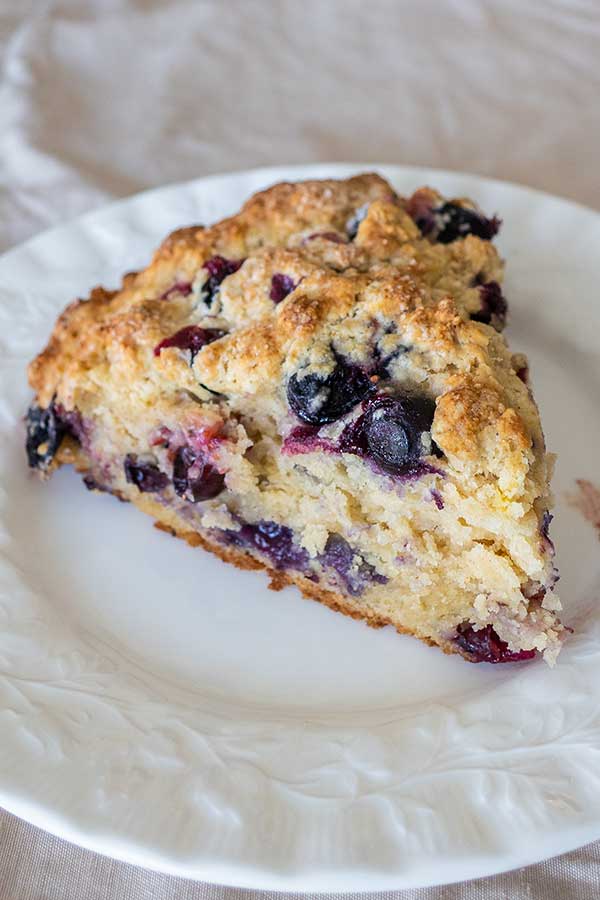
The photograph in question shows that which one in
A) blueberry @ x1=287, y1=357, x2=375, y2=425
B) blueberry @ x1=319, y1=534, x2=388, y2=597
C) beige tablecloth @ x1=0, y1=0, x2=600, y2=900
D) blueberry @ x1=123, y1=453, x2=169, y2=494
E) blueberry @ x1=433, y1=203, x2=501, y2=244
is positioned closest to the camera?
blueberry @ x1=287, y1=357, x2=375, y2=425

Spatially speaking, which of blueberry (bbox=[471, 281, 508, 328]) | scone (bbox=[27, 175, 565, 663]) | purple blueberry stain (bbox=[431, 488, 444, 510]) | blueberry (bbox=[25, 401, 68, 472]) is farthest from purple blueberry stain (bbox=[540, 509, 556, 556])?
blueberry (bbox=[25, 401, 68, 472])

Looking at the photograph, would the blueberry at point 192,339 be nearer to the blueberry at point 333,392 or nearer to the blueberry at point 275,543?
the blueberry at point 333,392

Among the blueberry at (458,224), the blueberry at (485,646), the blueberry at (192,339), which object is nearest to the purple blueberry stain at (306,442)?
the blueberry at (192,339)

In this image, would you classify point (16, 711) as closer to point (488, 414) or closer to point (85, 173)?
point (488, 414)

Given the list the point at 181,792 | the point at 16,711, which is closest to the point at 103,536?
the point at 16,711

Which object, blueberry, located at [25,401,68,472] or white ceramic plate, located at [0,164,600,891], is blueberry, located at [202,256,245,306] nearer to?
blueberry, located at [25,401,68,472]

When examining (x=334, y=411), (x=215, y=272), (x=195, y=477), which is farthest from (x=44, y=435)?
(x=334, y=411)

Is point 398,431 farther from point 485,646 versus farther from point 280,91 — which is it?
point 280,91
